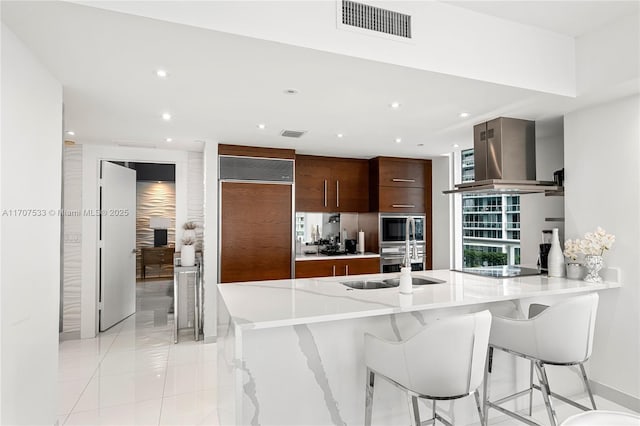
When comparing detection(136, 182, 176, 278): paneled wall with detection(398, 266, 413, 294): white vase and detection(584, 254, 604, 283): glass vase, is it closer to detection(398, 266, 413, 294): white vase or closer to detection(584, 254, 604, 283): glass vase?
detection(398, 266, 413, 294): white vase

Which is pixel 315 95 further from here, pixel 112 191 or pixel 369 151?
pixel 112 191

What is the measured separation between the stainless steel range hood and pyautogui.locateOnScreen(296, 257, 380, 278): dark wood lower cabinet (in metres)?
1.99

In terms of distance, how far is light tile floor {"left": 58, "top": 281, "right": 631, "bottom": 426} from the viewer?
2600 mm

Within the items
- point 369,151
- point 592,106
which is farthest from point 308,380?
point 369,151

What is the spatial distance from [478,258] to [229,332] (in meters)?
3.93

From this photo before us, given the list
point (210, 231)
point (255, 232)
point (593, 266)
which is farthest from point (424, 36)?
point (210, 231)

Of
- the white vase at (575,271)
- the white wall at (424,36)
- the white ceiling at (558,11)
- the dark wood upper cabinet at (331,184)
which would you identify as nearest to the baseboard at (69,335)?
the dark wood upper cabinet at (331,184)

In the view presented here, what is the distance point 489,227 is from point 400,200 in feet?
3.89

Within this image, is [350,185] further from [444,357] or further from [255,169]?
[444,357]

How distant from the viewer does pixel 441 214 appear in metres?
5.29

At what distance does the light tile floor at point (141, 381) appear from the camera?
2.60 meters

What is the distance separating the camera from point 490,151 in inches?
127

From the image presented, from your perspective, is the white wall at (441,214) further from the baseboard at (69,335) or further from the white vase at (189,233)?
the baseboard at (69,335)

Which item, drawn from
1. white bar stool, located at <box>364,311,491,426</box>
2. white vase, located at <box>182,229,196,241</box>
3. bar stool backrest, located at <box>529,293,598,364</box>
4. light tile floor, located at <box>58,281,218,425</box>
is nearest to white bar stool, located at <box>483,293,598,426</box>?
bar stool backrest, located at <box>529,293,598,364</box>
